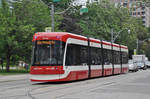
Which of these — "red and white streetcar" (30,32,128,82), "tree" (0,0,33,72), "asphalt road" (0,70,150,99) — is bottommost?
"asphalt road" (0,70,150,99)

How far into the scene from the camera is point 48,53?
61.4 ft

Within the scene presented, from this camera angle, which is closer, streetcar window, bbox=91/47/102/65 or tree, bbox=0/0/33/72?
streetcar window, bbox=91/47/102/65

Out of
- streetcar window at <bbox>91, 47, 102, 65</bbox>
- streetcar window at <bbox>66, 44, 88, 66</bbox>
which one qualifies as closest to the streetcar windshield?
streetcar window at <bbox>66, 44, 88, 66</bbox>

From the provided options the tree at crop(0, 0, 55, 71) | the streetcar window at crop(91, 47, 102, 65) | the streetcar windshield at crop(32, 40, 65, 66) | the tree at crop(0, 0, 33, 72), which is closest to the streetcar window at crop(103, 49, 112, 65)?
the streetcar window at crop(91, 47, 102, 65)

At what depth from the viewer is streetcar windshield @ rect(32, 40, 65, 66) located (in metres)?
18.6

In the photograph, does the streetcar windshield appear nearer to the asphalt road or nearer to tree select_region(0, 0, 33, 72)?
the asphalt road

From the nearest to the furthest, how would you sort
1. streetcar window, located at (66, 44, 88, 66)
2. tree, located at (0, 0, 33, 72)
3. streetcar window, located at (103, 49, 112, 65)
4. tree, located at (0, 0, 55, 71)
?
1. streetcar window, located at (66, 44, 88, 66)
2. streetcar window, located at (103, 49, 112, 65)
3. tree, located at (0, 0, 33, 72)
4. tree, located at (0, 0, 55, 71)

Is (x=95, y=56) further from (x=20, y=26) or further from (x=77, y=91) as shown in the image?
(x=20, y=26)

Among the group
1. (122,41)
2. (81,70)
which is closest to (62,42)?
(81,70)

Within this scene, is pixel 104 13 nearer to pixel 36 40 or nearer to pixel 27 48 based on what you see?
pixel 27 48

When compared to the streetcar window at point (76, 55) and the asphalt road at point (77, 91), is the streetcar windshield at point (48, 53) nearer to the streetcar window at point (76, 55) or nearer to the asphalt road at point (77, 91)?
the streetcar window at point (76, 55)

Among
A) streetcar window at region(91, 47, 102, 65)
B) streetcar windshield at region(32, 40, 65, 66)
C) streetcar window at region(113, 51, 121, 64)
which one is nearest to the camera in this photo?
streetcar windshield at region(32, 40, 65, 66)

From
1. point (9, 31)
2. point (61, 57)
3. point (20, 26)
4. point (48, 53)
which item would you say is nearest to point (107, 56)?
point (61, 57)

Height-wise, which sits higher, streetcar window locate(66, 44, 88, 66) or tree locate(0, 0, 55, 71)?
tree locate(0, 0, 55, 71)
